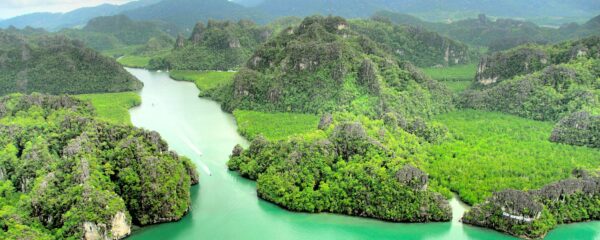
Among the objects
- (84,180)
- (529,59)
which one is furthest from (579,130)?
(84,180)

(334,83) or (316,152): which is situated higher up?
(334,83)

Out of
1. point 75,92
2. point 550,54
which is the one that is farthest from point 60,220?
point 550,54

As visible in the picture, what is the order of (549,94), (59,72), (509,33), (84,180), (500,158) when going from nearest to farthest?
1. (84,180)
2. (500,158)
3. (549,94)
4. (59,72)
5. (509,33)

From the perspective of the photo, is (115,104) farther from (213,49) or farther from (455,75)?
(455,75)

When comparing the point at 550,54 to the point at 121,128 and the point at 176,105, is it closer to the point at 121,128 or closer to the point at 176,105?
the point at 176,105

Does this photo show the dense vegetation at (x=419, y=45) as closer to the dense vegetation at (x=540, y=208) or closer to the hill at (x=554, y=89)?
the hill at (x=554, y=89)

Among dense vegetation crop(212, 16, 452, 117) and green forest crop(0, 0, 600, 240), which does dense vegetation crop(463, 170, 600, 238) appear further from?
dense vegetation crop(212, 16, 452, 117)
